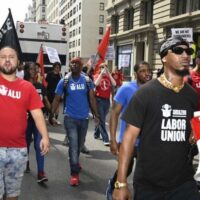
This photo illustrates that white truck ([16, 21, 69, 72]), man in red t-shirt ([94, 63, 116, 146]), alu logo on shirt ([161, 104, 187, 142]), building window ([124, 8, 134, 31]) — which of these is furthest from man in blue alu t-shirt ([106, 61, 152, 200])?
building window ([124, 8, 134, 31])

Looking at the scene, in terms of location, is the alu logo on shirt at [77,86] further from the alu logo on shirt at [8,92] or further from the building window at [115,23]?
the building window at [115,23]

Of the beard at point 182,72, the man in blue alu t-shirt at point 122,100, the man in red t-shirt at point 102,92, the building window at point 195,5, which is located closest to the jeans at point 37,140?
the man in blue alu t-shirt at point 122,100

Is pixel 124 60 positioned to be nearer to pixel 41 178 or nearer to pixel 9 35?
pixel 9 35

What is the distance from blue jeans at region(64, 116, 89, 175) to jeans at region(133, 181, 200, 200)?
325 cm

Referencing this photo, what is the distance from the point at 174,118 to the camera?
3.27 metres

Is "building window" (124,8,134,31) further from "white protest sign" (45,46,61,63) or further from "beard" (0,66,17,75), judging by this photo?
"beard" (0,66,17,75)

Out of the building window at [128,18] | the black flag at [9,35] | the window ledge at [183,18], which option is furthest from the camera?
the building window at [128,18]

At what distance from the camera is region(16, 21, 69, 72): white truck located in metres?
18.9

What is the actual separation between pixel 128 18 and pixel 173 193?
117 feet

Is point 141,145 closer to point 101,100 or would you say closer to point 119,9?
point 101,100

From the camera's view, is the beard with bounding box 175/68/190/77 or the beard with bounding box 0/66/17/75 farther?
the beard with bounding box 0/66/17/75

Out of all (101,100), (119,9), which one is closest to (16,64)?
(101,100)

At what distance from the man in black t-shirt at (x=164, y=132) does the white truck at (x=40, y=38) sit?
51.9ft

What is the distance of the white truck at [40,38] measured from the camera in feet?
62.0
